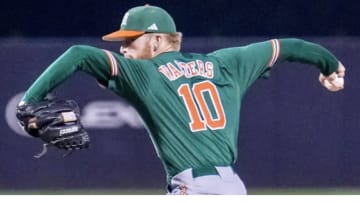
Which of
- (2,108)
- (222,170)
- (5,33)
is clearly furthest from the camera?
(5,33)

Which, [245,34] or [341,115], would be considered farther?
[245,34]

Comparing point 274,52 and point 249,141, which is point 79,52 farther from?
point 249,141

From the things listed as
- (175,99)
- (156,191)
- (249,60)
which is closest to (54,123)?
(175,99)

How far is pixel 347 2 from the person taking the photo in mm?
13633

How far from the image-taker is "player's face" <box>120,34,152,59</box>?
5.34 meters

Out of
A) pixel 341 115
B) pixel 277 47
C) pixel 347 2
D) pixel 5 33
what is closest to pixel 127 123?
pixel 341 115

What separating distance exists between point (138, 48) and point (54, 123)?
52cm

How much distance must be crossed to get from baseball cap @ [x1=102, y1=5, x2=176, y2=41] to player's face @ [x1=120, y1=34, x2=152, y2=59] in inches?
1.5

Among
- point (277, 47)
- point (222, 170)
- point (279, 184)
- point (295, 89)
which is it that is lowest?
point (279, 184)

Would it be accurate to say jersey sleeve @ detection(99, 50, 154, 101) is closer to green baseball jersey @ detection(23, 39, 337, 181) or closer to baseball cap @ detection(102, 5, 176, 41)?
green baseball jersey @ detection(23, 39, 337, 181)

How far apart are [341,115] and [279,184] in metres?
0.79

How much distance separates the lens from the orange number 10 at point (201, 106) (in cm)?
524

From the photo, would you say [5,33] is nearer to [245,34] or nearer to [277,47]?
[245,34]

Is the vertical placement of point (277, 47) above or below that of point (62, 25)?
above
